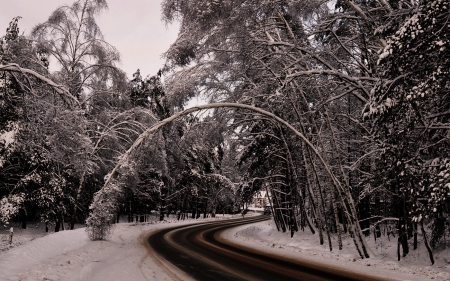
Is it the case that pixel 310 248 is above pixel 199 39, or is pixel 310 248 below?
below

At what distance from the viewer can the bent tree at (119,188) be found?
877cm

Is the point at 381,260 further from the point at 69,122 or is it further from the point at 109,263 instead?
the point at 69,122

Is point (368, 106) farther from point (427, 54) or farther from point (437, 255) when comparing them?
point (437, 255)

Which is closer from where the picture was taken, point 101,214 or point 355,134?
point 101,214

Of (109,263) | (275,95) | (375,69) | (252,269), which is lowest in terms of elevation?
(252,269)

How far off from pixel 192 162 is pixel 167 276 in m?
34.4

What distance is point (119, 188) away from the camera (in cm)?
1196

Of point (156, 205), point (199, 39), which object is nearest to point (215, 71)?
point (199, 39)

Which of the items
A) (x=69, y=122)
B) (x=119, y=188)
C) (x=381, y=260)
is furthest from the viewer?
(x=119, y=188)

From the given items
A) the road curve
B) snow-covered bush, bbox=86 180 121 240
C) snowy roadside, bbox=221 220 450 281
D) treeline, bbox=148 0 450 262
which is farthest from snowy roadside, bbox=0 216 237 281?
treeline, bbox=148 0 450 262

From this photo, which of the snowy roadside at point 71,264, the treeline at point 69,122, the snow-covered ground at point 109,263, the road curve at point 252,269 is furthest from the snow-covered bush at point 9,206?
the road curve at point 252,269

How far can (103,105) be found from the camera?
66.3 ft

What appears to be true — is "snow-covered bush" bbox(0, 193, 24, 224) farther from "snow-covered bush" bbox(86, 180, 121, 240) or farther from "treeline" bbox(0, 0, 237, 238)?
"snow-covered bush" bbox(86, 180, 121, 240)

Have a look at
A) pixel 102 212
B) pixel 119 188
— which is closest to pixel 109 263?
pixel 119 188
